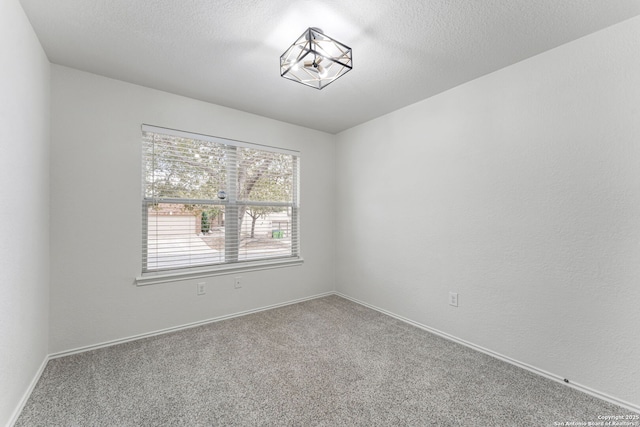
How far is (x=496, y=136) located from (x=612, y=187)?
31.7 inches

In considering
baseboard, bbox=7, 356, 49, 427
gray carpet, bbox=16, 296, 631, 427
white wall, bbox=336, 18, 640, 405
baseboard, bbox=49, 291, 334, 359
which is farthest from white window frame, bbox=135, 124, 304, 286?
white wall, bbox=336, 18, 640, 405

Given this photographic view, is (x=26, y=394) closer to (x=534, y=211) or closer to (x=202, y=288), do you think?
(x=202, y=288)

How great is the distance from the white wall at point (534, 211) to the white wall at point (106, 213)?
2108 millimetres

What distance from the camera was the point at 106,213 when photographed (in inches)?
93.0

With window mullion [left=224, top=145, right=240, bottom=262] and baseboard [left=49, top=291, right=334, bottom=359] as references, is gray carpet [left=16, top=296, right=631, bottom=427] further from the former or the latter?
window mullion [left=224, top=145, right=240, bottom=262]

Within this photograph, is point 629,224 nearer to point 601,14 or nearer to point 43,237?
point 601,14

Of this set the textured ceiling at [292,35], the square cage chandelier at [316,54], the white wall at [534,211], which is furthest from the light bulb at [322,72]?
the white wall at [534,211]

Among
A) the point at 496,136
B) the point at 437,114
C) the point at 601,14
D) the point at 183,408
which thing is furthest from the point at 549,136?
the point at 183,408

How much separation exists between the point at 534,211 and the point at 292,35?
2.13 metres

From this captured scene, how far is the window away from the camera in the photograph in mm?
2629

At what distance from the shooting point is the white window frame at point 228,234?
2.58 m

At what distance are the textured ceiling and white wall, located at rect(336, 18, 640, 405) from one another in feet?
0.92

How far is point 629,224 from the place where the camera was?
1644 millimetres

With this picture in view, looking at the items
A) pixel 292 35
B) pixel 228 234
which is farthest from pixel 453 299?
pixel 292 35
